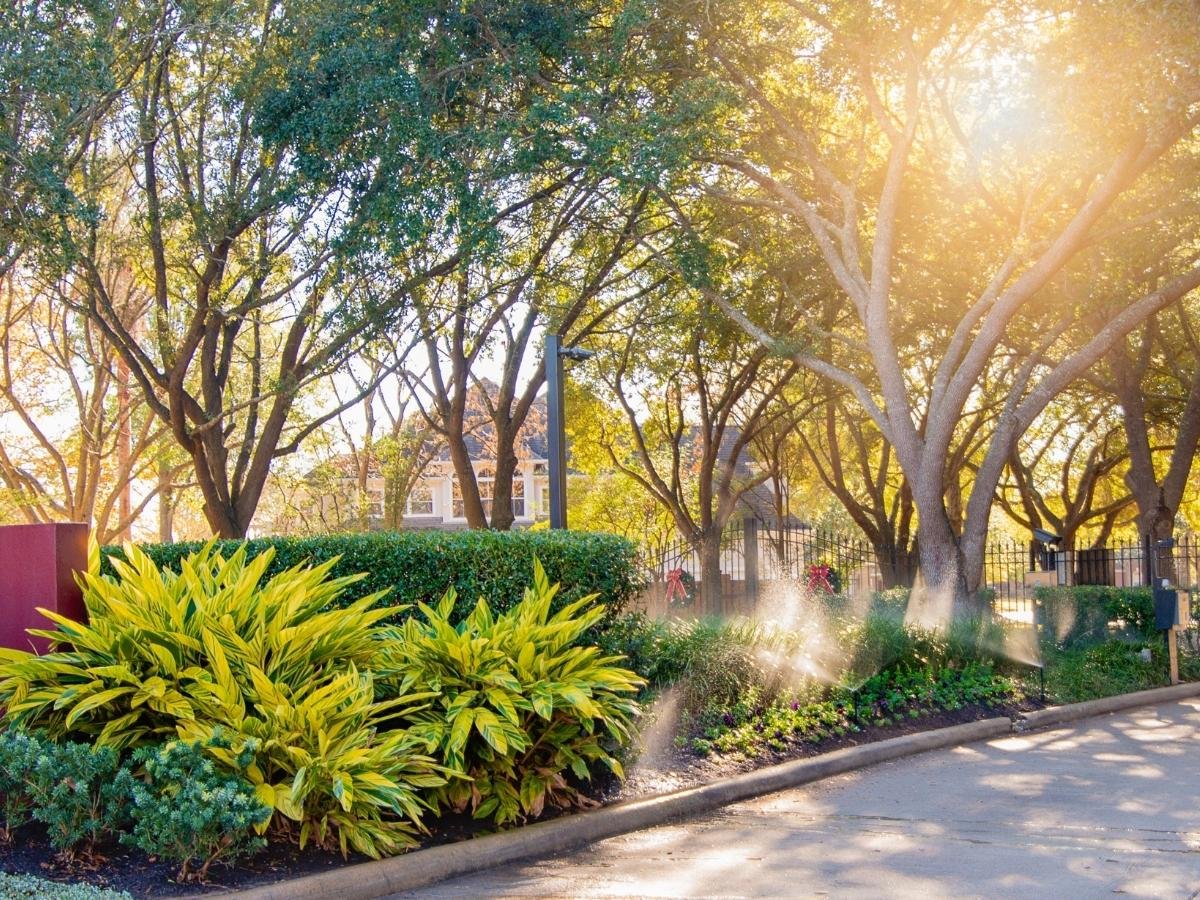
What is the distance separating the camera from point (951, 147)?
21.2 metres

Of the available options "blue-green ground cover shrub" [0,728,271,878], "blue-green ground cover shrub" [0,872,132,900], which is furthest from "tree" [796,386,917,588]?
"blue-green ground cover shrub" [0,872,132,900]

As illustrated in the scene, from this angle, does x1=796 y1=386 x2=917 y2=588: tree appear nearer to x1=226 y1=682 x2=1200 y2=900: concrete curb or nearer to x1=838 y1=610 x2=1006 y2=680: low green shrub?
x1=838 y1=610 x2=1006 y2=680: low green shrub

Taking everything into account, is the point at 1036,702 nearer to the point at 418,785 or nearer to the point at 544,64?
the point at 418,785

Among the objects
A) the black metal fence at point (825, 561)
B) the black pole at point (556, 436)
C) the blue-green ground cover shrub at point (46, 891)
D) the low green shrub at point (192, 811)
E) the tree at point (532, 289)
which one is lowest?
the blue-green ground cover shrub at point (46, 891)

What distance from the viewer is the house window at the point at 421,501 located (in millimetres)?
47344

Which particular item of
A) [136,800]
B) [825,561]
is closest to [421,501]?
[825,561]

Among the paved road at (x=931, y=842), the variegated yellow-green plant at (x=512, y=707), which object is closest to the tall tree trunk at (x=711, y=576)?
the paved road at (x=931, y=842)

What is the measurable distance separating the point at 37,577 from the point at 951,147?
57.5ft

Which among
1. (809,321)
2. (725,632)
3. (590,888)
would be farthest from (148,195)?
(590,888)

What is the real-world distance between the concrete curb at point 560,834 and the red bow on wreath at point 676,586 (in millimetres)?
11183

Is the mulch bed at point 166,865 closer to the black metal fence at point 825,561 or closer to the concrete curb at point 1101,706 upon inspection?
the concrete curb at point 1101,706

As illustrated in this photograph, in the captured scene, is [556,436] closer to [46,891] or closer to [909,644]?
[909,644]

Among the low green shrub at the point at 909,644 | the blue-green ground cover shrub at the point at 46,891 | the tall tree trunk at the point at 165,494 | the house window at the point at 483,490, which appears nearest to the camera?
the blue-green ground cover shrub at the point at 46,891

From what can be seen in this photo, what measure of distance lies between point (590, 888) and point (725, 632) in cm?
458
